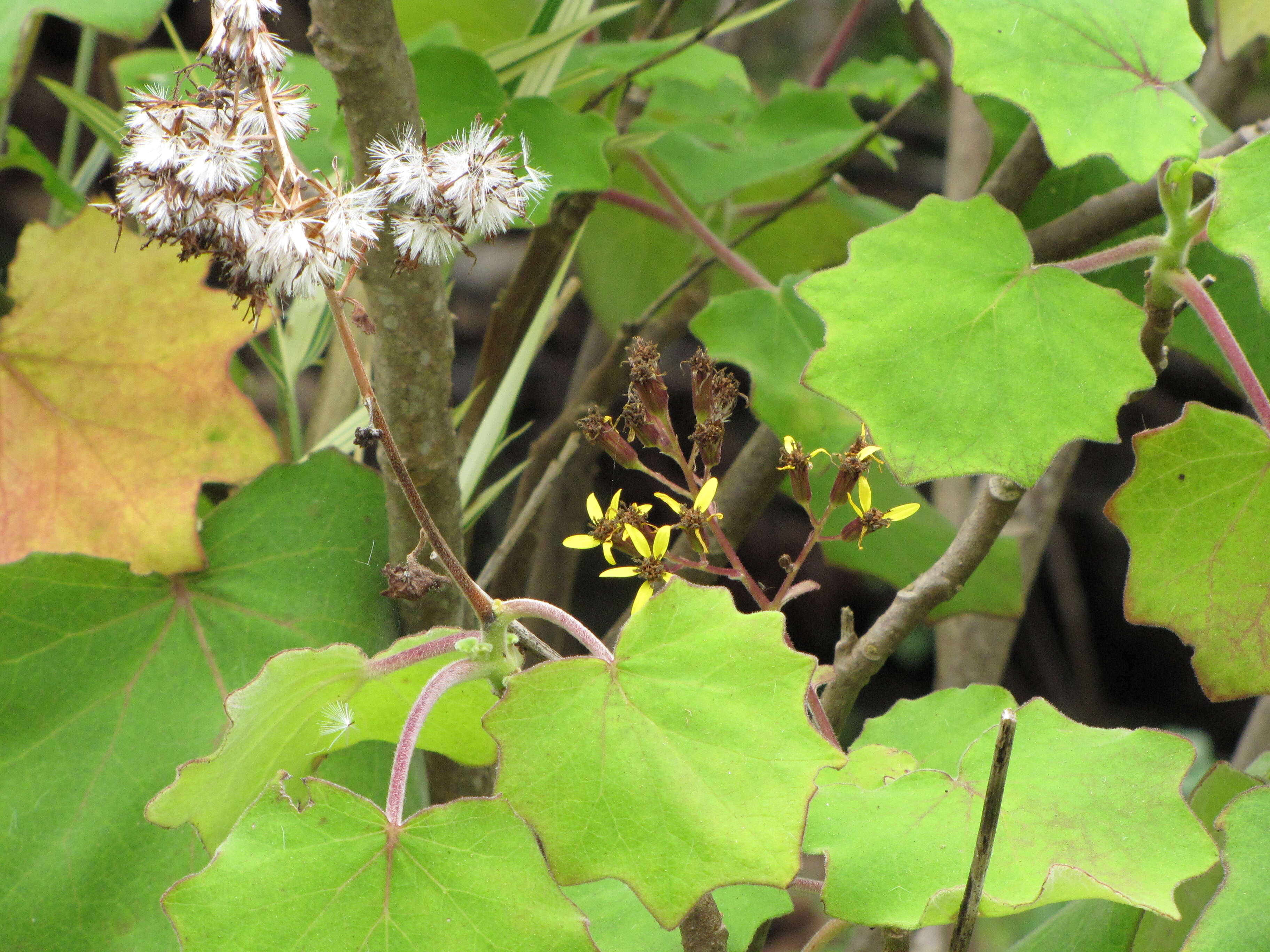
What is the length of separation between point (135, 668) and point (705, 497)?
0.29 m

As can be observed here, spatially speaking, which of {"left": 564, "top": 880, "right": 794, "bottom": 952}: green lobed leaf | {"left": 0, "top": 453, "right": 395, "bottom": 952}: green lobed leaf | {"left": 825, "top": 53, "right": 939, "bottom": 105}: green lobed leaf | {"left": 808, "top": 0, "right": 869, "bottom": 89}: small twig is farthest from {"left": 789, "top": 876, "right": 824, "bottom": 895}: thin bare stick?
{"left": 808, "top": 0, "right": 869, "bottom": 89}: small twig

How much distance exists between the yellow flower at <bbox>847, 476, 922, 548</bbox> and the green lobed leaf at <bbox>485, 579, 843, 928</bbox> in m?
0.10

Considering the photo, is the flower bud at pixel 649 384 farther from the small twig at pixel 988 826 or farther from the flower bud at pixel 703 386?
the small twig at pixel 988 826

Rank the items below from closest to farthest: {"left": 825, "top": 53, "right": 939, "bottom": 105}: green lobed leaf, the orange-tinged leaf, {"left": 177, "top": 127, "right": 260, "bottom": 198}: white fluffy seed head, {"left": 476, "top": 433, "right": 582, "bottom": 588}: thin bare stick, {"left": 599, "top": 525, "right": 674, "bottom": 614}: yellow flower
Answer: {"left": 177, "top": 127, "right": 260, "bottom": 198}: white fluffy seed head
{"left": 599, "top": 525, "right": 674, "bottom": 614}: yellow flower
the orange-tinged leaf
{"left": 476, "top": 433, "right": 582, "bottom": 588}: thin bare stick
{"left": 825, "top": 53, "right": 939, "bottom": 105}: green lobed leaf

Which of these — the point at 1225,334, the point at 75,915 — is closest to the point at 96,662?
the point at 75,915

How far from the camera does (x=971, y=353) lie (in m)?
0.40

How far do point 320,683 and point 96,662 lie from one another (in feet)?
0.57

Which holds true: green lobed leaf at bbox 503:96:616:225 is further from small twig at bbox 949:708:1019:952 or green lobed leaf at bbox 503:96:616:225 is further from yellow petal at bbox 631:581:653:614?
small twig at bbox 949:708:1019:952

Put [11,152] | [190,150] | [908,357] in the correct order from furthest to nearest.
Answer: [11,152], [908,357], [190,150]

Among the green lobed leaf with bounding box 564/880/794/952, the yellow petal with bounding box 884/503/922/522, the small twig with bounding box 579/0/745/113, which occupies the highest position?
the small twig with bounding box 579/0/745/113

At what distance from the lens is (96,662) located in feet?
1.59

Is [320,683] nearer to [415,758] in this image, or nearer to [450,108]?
[415,758]

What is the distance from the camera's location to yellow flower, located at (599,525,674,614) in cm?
40

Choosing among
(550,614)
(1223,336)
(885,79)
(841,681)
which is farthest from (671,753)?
(885,79)
